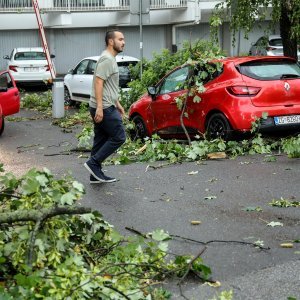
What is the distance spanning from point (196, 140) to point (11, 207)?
804 centimetres

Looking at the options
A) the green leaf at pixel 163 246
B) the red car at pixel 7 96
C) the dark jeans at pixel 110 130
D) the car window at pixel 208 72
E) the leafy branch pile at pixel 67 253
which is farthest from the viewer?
the red car at pixel 7 96

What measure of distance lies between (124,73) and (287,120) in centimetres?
996

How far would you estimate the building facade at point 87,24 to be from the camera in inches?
1574

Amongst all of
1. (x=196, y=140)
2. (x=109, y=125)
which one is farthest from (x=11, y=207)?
(x=196, y=140)

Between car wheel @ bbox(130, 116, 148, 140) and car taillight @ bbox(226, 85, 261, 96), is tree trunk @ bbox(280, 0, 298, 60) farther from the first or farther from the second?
car taillight @ bbox(226, 85, 261, 96)

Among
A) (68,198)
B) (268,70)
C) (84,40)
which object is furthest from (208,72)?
(84,40)

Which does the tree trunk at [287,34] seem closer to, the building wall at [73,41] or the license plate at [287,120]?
the license plate at [287,120]

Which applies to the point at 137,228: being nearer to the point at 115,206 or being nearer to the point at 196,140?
the point at 115,206

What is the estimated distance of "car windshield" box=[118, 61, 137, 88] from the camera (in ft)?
71.1

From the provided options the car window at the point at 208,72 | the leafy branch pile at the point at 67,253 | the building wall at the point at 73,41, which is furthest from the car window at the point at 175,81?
→ the building wall at the point at 73,41

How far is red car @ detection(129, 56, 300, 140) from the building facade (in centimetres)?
2651

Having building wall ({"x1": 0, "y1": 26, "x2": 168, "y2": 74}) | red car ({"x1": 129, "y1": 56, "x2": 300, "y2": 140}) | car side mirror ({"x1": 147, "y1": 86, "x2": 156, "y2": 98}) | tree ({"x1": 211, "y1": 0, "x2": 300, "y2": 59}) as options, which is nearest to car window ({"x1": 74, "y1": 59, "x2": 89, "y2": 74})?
tree ({"x1": 211, "y1": 0, "x2": 300, "y2": 59})

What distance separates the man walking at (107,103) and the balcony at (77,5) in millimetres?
29956

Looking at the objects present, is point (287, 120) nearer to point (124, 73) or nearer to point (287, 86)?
point (287, 86)
